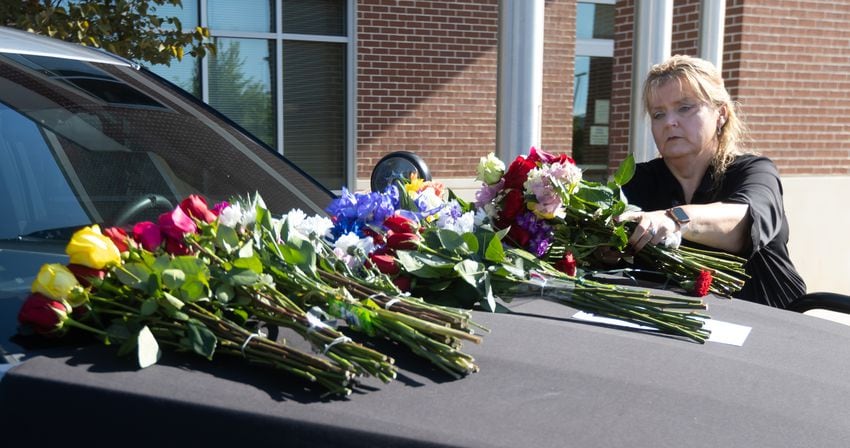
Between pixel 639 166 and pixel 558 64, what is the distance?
7.13 meters

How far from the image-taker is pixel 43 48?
2.60 m

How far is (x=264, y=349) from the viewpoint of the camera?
60.9 inches

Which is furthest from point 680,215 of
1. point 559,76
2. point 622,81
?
point 559,76

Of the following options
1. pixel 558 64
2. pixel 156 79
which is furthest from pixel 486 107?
pixel 156 79

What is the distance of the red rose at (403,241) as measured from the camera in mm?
2104

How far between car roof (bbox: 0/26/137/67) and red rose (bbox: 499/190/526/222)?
1.36 meters

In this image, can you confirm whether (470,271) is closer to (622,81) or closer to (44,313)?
(44,313)

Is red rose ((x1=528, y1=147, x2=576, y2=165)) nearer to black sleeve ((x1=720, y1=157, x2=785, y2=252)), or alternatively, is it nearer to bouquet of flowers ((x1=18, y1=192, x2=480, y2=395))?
black sleeve ((x1=720, y1=157, x2=785, y2=252))

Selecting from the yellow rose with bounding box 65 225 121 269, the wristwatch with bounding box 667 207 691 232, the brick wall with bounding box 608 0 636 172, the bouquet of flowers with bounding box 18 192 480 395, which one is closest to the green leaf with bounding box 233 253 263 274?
the bouquet of flowers with bounding box 18 192 480 395

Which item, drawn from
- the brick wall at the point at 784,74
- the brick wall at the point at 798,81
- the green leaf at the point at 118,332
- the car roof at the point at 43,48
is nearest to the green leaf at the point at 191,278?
the green leaf at the point at 118,332

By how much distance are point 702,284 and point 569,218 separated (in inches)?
15.9

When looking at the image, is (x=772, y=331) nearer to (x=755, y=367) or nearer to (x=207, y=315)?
(x=755, y=367)

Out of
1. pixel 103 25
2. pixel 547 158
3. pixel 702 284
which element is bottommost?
pixel 702 284

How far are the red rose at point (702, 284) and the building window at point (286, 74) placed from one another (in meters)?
7.02
